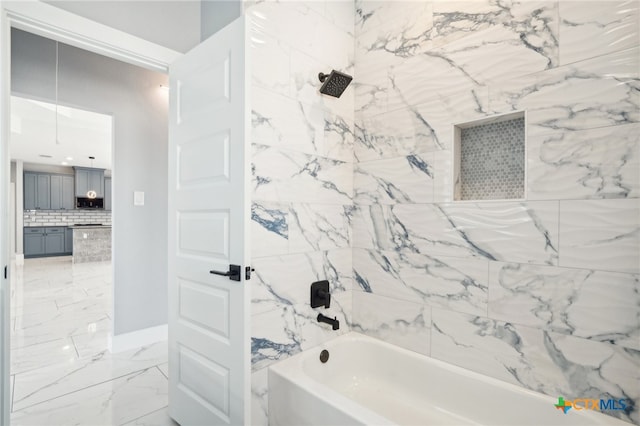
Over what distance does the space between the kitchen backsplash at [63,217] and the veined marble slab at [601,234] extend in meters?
11.3

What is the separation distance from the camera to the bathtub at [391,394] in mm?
1342

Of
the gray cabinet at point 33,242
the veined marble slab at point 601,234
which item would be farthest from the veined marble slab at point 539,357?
the gray cabinet at point 33,242

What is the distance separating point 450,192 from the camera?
1696 millimetres

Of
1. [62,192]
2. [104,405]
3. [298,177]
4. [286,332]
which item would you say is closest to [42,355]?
[104,405]

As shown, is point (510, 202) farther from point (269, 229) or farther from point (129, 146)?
point (129, 146)

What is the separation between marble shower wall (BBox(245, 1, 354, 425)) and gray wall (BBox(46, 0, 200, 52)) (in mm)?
778

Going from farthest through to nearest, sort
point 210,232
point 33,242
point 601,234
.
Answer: point 33,242, point 210,232, point 601,234

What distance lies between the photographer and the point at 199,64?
5.43 ft

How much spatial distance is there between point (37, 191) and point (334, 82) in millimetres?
10350

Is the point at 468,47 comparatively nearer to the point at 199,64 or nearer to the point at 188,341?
the point at 199,64

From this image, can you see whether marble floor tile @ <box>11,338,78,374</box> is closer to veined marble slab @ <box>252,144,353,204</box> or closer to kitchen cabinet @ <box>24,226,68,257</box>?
veined marble slab @ <box>252,144,353,204</box>

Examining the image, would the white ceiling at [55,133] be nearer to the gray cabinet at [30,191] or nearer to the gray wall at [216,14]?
the gray cabinet at [30,191]

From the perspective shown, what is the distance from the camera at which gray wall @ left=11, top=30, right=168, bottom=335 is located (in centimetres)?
266

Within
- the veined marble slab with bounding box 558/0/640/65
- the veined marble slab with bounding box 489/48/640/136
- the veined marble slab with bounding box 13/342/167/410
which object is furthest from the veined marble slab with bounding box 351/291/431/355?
the veined marble slab with bounding box 13/342/167/410
